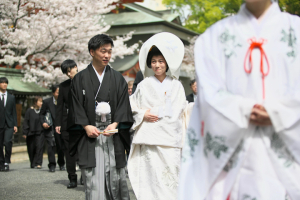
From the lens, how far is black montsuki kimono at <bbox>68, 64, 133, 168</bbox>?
430cm

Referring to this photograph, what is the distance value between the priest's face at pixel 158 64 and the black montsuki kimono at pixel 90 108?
47cm

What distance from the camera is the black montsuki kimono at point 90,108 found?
430 centimetres

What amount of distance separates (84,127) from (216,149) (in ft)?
7.32

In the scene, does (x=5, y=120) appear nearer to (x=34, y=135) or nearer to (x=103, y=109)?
(x=34, y=135)

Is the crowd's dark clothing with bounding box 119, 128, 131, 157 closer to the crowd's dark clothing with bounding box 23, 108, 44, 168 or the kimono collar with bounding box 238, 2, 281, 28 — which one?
the kimono collar with bounding box 238, 2, 281, 28

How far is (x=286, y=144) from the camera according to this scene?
235 centimetres

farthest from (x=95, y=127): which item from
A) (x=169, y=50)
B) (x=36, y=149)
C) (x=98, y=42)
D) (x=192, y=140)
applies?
(x=36, y=149)

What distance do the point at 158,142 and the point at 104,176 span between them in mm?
755

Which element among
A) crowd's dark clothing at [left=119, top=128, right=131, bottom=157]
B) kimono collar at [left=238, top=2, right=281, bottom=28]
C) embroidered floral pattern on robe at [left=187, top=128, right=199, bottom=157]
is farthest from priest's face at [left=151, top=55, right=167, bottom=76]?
kimono collar at [left=238, top=2, right=281, bottom=28]

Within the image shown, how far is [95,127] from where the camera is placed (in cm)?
429

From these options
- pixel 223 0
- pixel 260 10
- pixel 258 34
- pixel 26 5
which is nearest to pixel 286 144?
pixel 258 34

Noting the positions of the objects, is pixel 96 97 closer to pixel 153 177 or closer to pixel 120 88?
pixel 120 88

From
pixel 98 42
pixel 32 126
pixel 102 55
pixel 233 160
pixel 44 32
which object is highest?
pixel 44 32

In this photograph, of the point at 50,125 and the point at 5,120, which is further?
the point at 50,125
